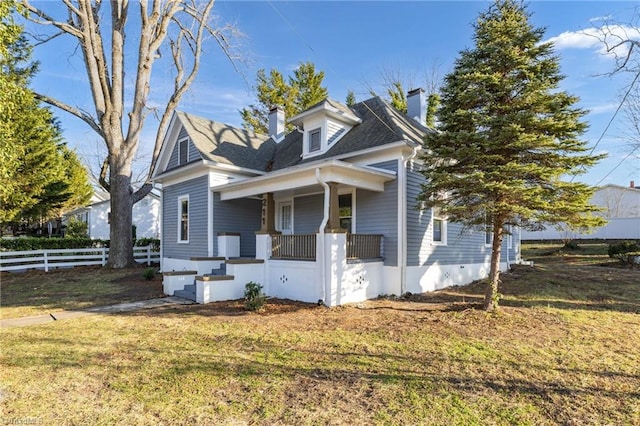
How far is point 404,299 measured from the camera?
9.56m

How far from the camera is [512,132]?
705 centimetres

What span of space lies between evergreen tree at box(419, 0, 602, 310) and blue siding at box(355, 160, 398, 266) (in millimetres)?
2124

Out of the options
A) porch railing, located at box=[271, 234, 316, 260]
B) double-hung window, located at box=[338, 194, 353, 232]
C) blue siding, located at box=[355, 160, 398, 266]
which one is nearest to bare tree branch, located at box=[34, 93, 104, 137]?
porch railing, located at box=[271, 234, 316, 260]

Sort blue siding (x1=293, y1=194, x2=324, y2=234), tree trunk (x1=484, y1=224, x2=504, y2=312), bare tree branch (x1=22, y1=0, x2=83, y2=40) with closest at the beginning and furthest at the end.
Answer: tree trunk (x1=484, y1=224, x2=504, y2=312), blue siding (x1=293, y1=194, x2=324, y2=234), bare tree branch (x1=22, y1=0, x2=83, y2=40)

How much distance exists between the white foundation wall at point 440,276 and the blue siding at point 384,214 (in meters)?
0.79

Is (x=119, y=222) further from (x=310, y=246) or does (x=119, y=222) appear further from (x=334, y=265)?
(x=334, y=265)

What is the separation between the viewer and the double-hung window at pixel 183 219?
14453 mm

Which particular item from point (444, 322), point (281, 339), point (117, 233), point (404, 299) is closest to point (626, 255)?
point (404, 299)

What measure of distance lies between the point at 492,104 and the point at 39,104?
82.6ft

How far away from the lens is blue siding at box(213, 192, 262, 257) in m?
13.0

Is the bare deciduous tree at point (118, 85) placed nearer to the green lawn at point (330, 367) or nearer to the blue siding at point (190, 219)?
the blue siding at point (190, 219)

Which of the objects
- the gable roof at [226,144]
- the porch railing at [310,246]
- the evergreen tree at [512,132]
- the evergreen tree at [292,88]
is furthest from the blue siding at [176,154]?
the evergreen tree at [292,88]

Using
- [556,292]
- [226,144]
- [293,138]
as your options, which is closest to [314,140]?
[293,138]

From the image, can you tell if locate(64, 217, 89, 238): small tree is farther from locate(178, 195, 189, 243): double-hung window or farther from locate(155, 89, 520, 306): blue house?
locate(178, 195, 189, 243): double-hung window
